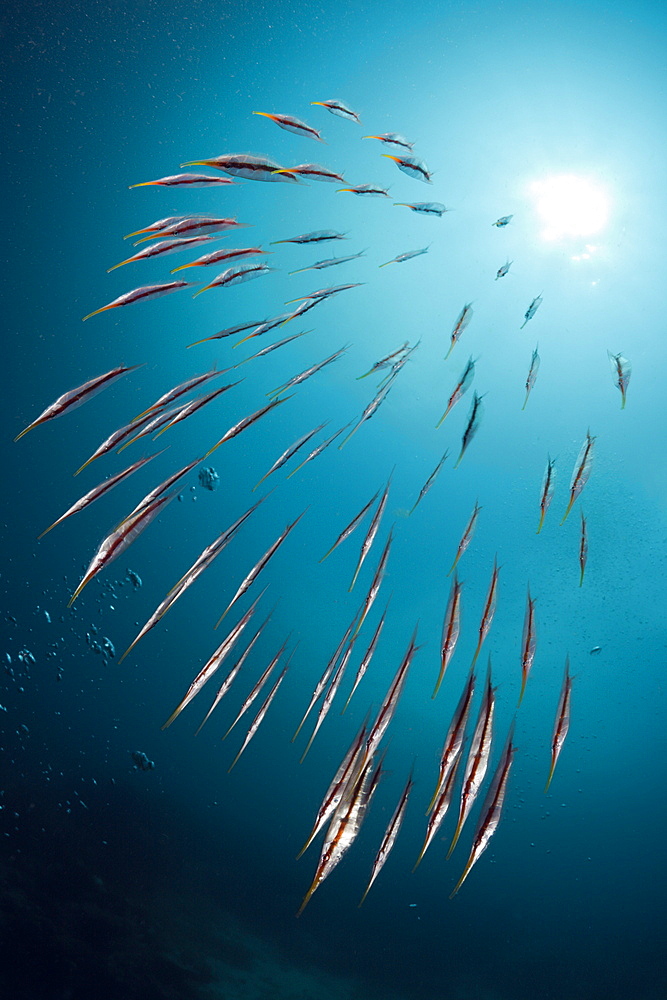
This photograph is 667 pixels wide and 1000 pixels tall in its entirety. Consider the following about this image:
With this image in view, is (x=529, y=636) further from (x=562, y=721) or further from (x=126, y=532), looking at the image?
(x=126, y=532)

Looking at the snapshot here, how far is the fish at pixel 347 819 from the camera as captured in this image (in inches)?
63.7

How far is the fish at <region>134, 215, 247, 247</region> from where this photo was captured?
257 cm

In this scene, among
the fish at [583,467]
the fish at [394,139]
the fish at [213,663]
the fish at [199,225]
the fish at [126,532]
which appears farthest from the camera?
the fish at [394,139]

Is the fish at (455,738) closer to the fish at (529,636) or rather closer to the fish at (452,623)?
the fish at (452,623)

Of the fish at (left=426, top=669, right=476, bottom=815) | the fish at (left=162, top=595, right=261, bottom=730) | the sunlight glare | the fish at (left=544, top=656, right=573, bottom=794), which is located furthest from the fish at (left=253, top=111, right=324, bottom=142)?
the sunlight glare

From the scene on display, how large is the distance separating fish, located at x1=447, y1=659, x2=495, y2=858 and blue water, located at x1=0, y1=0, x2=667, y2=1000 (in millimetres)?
1242

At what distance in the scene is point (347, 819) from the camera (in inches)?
69.1

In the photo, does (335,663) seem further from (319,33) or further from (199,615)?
(199,615)

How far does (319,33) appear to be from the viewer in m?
6.74

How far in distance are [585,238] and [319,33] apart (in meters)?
5.70

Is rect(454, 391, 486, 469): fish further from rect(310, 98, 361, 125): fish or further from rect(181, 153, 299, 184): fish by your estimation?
rect(310, 98, 361, 125): fish

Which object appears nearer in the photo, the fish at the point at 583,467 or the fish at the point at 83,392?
the fish at the point at 83,392

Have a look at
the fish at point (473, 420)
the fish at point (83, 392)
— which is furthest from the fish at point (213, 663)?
the fish at point (473, 420)

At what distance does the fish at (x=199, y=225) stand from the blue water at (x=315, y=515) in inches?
81.0
